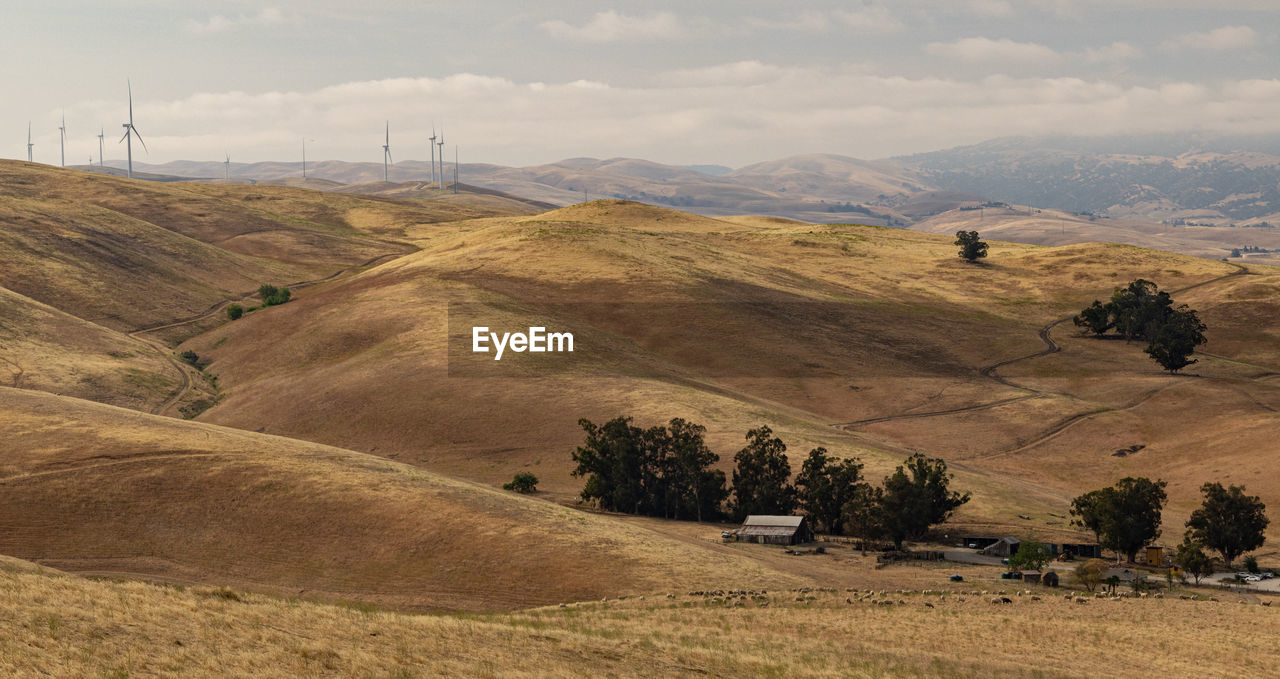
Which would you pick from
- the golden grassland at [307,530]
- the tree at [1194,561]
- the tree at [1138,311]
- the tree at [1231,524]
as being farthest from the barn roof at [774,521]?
the tree at [1138,311]

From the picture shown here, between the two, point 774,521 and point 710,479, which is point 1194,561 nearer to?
point 774,521

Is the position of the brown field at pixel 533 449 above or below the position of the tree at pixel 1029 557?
above

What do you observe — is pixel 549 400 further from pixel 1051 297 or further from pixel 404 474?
pixel 1051 297


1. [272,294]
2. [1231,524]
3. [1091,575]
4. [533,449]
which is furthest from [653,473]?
[272,294]

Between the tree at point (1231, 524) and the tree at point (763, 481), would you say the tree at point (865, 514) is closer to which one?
the tree at point (763, 481)

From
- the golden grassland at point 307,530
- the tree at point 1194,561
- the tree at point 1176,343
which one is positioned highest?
the tree at point 1176,343

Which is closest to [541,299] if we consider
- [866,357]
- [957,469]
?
[866,357]

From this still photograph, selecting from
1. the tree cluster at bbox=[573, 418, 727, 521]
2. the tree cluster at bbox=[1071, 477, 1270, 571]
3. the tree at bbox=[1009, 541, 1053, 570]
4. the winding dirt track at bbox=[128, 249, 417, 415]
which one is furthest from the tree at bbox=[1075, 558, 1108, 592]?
the winding dirt track at bbox=[128, 249, 417, 415]
